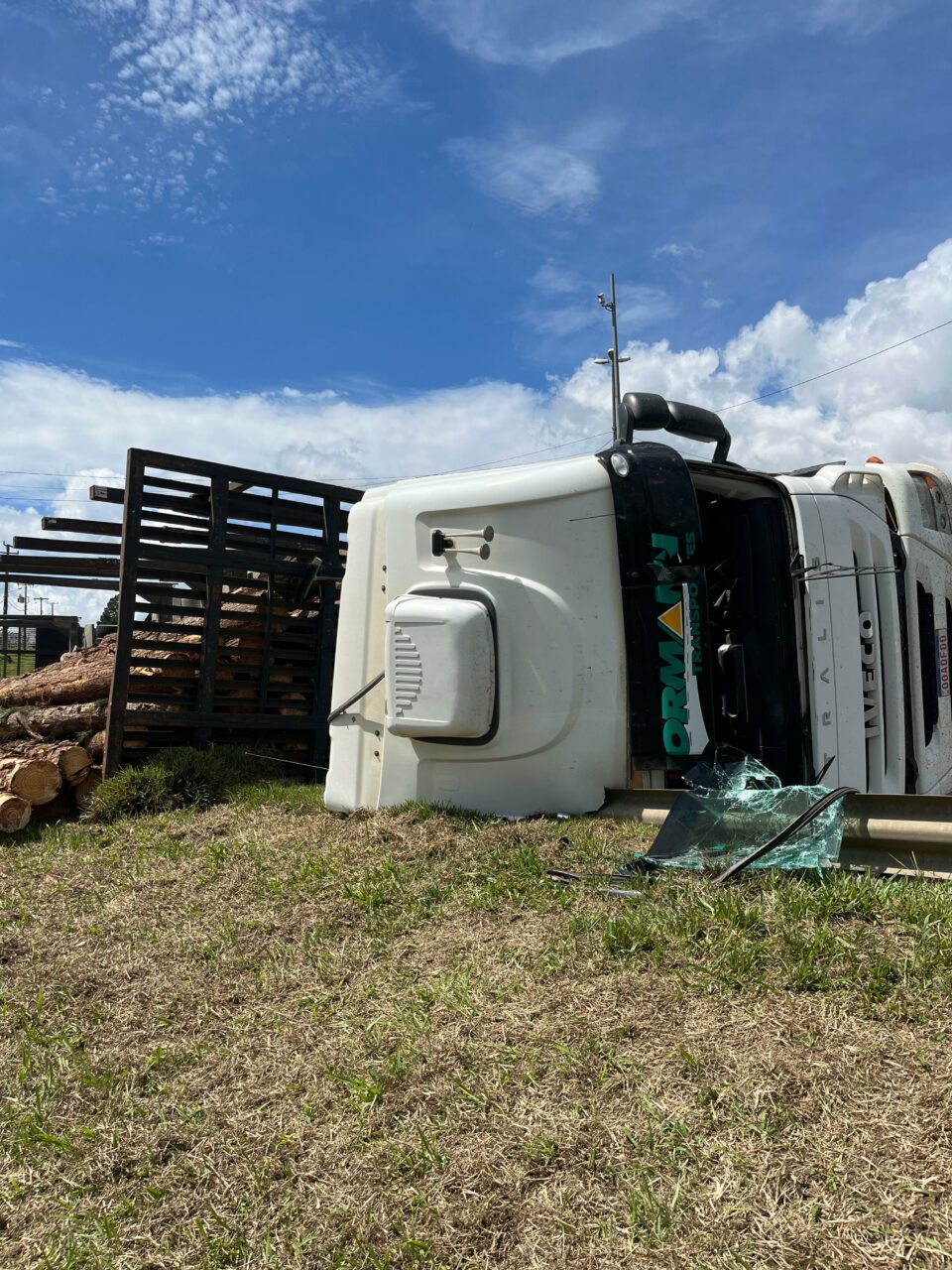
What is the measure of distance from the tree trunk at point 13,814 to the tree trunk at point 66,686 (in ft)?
4.34

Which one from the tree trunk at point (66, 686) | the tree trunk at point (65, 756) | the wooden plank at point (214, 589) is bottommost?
the tree trunk at point (65, 756)

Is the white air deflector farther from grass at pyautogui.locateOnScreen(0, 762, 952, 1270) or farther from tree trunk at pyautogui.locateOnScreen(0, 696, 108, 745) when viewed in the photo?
tree trunk at pyautogui.locateOnScreen(0, 696, 108, 745)

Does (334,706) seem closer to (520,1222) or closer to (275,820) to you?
(275,820)

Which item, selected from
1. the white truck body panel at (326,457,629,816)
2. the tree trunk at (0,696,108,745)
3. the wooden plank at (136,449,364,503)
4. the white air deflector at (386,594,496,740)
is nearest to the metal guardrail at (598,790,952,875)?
the white truck body panel at (326,457,629,816)

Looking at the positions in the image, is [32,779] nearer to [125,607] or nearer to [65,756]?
[65,756]

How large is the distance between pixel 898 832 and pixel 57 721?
6.76 metres

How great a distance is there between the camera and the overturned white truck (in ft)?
16.0

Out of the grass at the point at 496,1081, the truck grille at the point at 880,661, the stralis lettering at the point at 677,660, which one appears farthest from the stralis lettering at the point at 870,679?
the grass at the point at 496,1081

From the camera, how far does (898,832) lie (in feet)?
11.6

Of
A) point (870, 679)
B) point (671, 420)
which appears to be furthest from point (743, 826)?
point (671, 420)

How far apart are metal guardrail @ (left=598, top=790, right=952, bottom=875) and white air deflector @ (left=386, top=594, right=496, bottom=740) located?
184 cm

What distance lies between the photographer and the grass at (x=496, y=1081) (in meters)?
2.13

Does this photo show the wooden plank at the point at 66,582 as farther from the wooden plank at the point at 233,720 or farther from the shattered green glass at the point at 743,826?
the shattered green glass at the point at 743,826

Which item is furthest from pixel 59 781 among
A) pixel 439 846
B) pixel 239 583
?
pixel 439 846
